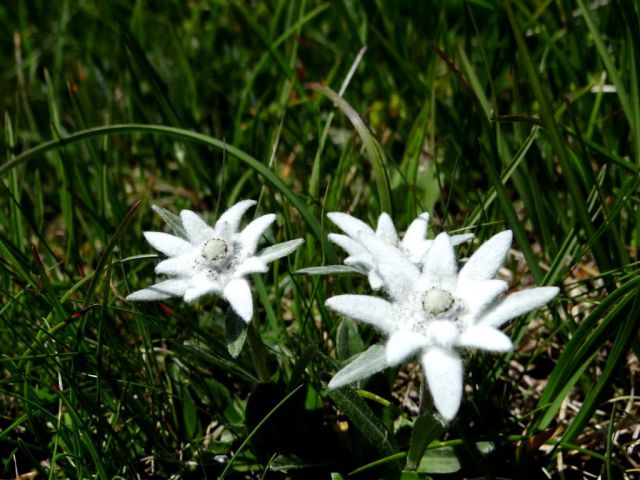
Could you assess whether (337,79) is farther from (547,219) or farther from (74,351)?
(74,351)

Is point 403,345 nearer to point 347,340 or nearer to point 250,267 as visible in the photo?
point 250,267

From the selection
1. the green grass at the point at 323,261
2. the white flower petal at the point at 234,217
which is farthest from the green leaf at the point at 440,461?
the white flower petal at the point at 234,217

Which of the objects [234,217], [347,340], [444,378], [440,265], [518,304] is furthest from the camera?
[347,340]

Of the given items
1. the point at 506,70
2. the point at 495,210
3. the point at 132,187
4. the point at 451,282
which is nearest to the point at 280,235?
the point at 495,210

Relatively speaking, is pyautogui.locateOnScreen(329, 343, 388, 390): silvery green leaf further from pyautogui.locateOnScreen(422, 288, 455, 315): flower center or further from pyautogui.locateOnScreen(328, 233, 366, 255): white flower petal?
pyautogui.locateOnScreen(328, 233, 366, 255): white flower petal

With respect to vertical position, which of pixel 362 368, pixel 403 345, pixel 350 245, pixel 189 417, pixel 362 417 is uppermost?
pixel 350 245

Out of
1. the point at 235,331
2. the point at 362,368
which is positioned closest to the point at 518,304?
the point at 362,368
